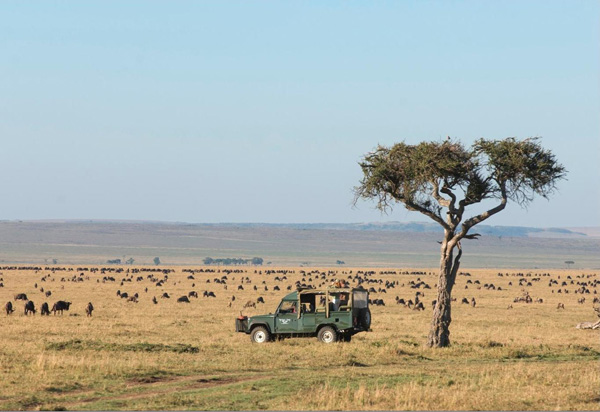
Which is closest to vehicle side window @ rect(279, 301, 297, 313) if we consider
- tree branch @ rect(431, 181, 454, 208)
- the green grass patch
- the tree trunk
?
the green grass patch

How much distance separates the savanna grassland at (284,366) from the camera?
59.4 feet

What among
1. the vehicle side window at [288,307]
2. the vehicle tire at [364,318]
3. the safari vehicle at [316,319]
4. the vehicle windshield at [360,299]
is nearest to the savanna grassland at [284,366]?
the safari vehicle at [316,319]

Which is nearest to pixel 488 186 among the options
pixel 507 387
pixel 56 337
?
pixel 507 387

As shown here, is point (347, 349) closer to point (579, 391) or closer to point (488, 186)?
point (488, 186)

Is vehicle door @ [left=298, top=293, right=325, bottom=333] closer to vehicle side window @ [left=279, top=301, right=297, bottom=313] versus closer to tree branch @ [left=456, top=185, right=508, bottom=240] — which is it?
vehicle side window @ [left=279, top=301, right=297, bottom=313]

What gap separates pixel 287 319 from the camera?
3002cm

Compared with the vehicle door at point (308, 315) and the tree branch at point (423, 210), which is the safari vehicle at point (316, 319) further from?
the tree branch at point (423, 210)

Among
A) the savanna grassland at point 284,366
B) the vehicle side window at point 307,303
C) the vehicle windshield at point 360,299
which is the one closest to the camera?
the savanna grassland at point 284,366

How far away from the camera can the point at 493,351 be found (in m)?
27.8

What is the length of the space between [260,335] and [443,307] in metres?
5.84

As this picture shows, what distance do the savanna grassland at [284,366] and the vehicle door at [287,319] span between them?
1.55 feet

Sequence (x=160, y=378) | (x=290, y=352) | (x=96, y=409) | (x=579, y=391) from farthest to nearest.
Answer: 1. (x=290, y=352)
2. (x=160, y=378)
3. (x=579, y=391)
4. (x=96, y=409)

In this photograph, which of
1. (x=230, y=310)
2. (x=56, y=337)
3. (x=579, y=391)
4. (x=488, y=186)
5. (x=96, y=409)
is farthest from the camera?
(x=230, y=310)

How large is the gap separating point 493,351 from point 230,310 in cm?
2251
